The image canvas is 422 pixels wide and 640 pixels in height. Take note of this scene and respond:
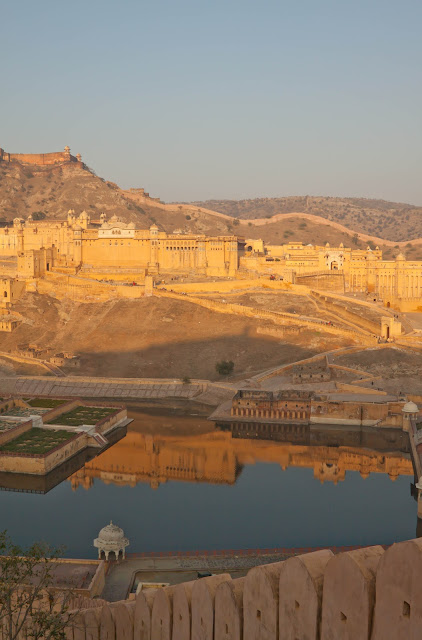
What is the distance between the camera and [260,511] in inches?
1170

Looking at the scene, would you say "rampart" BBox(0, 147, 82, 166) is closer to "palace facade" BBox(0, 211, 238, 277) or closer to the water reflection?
"palace facade" BBox(0, 211, 238, 277)

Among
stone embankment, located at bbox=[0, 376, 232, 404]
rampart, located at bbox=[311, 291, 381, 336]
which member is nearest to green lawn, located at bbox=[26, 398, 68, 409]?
stone embankment, located at bbox=[0, 376, 232, 404]

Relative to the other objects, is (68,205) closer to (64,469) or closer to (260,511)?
→ (64,469)

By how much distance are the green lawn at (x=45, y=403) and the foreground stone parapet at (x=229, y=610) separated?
38.0m

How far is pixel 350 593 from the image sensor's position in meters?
7.33

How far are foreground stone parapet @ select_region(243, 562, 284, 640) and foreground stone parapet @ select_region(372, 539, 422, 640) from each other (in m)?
1.52

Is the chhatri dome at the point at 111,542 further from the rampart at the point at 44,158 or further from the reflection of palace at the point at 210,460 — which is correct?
the rampart at the point at 44,158

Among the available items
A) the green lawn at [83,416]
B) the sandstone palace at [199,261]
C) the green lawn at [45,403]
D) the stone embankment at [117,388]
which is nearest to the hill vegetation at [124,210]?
the sandstone palace at [199,261]

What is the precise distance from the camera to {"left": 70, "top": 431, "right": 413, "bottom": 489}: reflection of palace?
35219mm

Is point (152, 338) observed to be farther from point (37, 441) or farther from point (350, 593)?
point (350, 593)

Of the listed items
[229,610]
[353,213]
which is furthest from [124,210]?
[229,610]

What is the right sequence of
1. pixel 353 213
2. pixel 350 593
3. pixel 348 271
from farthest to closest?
pixel 353 213 < pixel 348 271 < pixel 350 593

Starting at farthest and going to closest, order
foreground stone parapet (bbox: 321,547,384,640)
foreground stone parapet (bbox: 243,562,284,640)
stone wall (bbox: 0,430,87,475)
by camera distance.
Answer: stone wall (bbox: 0,430,87,475)
foreground stone parapet (bbox: 243,562,284,640)
foreground stone parapet (bbox: 321,547,384,640)

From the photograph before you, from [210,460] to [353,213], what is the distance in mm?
133111
